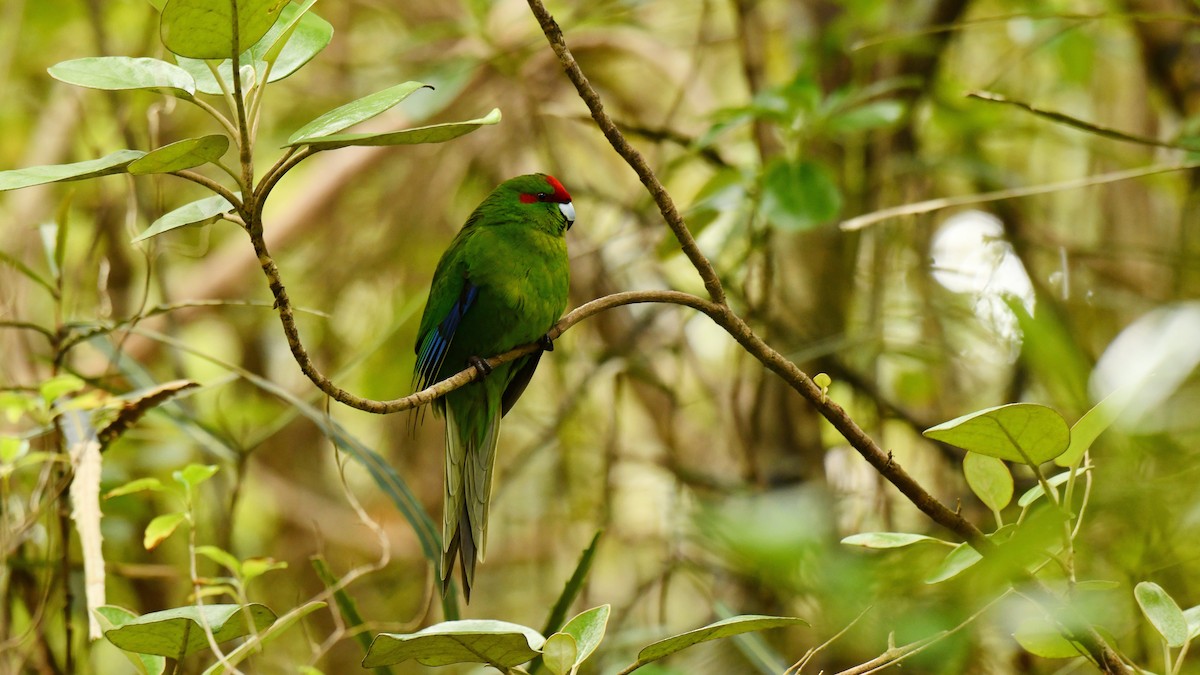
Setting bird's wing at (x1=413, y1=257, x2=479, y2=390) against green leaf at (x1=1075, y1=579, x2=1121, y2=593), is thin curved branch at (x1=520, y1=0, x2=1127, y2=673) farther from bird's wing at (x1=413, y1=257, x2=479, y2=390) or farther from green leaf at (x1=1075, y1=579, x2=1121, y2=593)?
bird's wing at (x1=413, y1=257, x2=479, y2=390)

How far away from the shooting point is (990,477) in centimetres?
117

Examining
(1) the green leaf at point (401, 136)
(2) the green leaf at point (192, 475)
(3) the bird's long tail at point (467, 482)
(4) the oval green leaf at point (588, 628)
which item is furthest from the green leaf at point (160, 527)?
(1) the green leaf at point (401, 136)

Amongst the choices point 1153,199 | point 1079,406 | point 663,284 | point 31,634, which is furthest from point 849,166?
point 31,634

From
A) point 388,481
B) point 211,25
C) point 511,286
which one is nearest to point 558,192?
point 511,286

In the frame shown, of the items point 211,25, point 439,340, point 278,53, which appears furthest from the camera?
point 439,340

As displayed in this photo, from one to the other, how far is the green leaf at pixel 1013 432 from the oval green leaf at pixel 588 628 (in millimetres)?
412

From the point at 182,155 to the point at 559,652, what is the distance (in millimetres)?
604

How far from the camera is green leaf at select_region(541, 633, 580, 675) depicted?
1.04 metres

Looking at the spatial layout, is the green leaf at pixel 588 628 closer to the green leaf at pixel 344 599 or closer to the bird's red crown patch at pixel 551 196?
the green leaf at pixel 344 599

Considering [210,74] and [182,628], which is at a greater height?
[210,74]

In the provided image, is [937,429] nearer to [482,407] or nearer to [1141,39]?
[482,407]

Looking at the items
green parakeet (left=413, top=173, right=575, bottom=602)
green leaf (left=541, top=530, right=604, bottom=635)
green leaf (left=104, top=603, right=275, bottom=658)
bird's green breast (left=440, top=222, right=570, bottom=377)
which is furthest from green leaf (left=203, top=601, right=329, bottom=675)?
bird's green breast (left=440, top=222, right=570, bottom=377)

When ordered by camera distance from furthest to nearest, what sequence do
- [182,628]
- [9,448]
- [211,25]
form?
[9,448], [182,628], [211,25]

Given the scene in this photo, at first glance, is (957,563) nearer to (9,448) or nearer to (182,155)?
(182,155)
